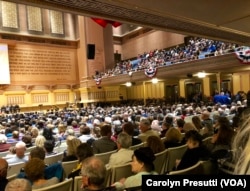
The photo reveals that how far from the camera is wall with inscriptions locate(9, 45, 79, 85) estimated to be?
995 inches

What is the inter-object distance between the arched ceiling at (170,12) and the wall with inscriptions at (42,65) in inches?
877

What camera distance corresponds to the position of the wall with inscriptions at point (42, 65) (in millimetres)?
25266

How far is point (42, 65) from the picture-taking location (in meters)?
26.7

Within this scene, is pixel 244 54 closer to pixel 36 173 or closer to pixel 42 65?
pixel 36 173

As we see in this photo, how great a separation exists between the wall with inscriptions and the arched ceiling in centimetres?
2228

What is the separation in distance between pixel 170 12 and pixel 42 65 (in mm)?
23832

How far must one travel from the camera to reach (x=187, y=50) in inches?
654

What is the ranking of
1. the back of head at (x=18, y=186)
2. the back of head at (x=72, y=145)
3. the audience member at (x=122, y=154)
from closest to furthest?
the back of head at (x=18, y=186) → the audience member at (x=122, y=154) → the back of head at (x=72, y=145)

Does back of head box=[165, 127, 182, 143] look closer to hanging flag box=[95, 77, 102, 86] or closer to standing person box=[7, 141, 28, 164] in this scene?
standing person box=[7, 141, 28, 164]

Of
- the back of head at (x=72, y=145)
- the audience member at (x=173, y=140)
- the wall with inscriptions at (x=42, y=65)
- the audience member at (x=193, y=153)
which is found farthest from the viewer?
the wall with inscriptions at (x=42, y=65)

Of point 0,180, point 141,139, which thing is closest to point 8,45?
point 141,139

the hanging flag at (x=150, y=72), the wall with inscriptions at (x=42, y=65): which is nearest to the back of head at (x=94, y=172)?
the hanging flag at (x=150, y=72)

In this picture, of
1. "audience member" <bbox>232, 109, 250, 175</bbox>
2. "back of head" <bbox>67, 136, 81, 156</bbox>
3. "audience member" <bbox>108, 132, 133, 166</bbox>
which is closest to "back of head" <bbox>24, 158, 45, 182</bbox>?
"audience member" <bbox>108, 132, 133, 166</bbox>

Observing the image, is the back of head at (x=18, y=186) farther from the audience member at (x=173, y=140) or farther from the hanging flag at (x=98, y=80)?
the hanging flag at (x=98, y=80)
